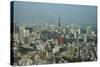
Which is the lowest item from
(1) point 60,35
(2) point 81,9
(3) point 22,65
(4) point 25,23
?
(3) point 22,65

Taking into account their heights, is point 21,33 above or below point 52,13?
below

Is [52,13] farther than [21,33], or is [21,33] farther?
[52,13]

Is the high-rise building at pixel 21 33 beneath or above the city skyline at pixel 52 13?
beneath

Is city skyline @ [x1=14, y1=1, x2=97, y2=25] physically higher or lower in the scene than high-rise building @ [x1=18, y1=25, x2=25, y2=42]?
higher

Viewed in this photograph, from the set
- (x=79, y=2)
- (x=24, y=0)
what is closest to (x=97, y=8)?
(x=79, y=2)

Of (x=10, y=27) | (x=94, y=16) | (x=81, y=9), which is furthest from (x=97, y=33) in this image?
(x=10, y=27)

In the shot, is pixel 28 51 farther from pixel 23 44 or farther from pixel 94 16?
pixel 94 16

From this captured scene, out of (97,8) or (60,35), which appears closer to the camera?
(60,35)
